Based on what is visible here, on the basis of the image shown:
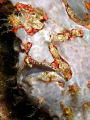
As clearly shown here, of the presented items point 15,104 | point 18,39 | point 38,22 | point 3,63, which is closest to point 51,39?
point 38,22

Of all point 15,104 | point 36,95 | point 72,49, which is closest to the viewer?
point 36,95

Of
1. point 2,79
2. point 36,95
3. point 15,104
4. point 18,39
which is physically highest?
point 18,39

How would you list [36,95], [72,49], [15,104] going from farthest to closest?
[15,104], [72,49], [36,95]

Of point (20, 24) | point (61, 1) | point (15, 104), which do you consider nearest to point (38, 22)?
point (20, 24)

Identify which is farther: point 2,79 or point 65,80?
point 2,79

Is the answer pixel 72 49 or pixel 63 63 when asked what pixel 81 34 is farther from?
pixel 63 63

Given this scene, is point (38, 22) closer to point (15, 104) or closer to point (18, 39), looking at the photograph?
point (18, 39)

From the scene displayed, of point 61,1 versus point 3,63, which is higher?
point 61,1
